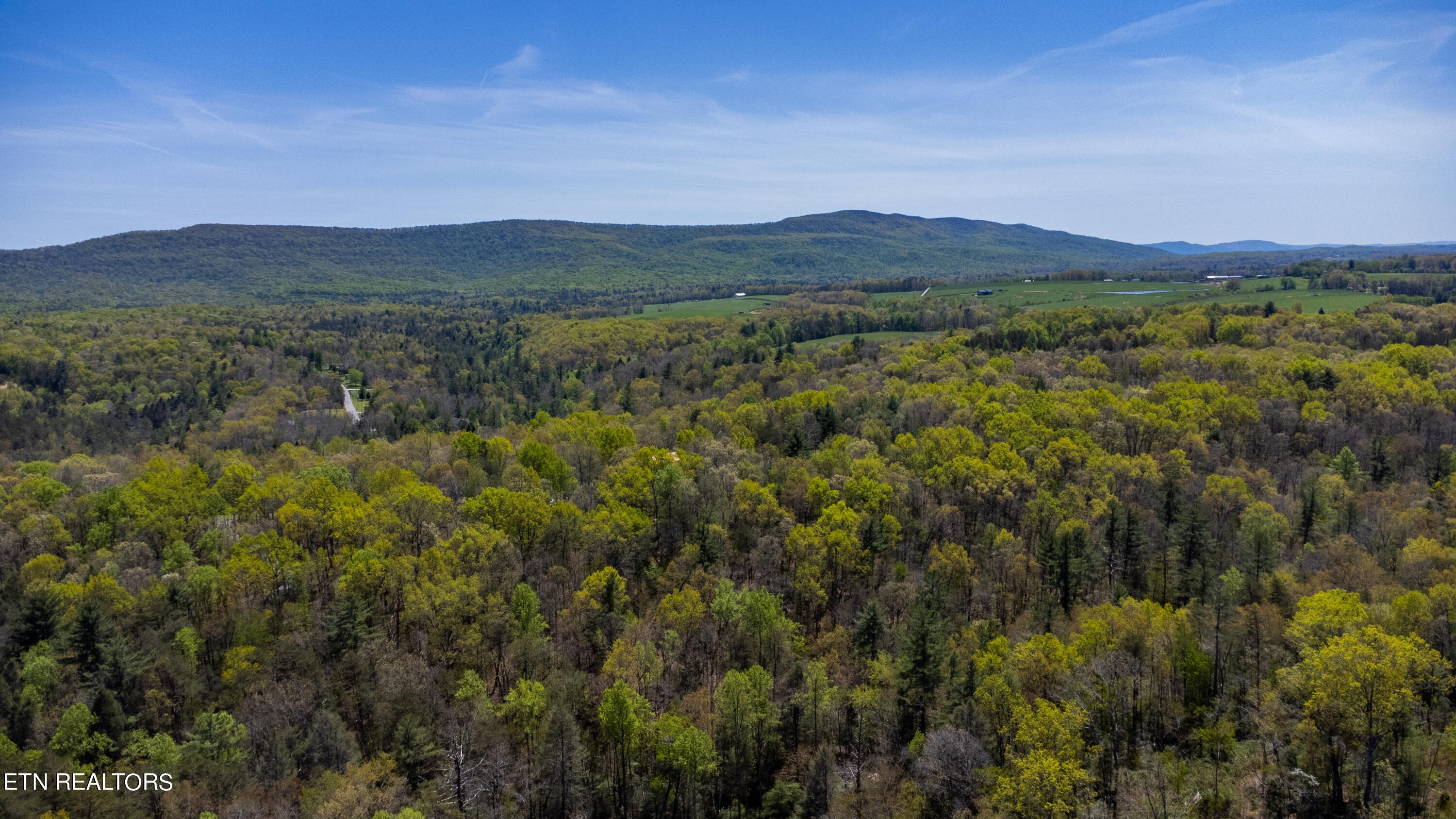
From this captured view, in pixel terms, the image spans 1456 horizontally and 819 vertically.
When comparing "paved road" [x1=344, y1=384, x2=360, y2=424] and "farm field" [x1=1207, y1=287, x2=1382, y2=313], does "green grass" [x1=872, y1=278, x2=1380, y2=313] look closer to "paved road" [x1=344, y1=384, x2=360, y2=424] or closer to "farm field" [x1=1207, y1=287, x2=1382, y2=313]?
"farm field" [x1=1207, y1=287, x2=1382, y2=313]

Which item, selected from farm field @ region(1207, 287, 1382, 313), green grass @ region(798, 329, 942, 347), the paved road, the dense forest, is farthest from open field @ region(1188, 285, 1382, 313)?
the paved road

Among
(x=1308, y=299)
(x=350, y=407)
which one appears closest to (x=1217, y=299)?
(x=1308, y=299)

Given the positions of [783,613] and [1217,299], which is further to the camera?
[1217,299]

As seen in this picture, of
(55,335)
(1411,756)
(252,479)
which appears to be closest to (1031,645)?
(1411,756)

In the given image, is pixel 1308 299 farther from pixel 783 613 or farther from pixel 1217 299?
pixel 783 613

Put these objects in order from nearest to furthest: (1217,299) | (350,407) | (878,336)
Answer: (350,407), (878,336), (1217,299)

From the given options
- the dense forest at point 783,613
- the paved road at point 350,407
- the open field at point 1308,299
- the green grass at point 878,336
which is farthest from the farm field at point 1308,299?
the paved road at point 350,407
